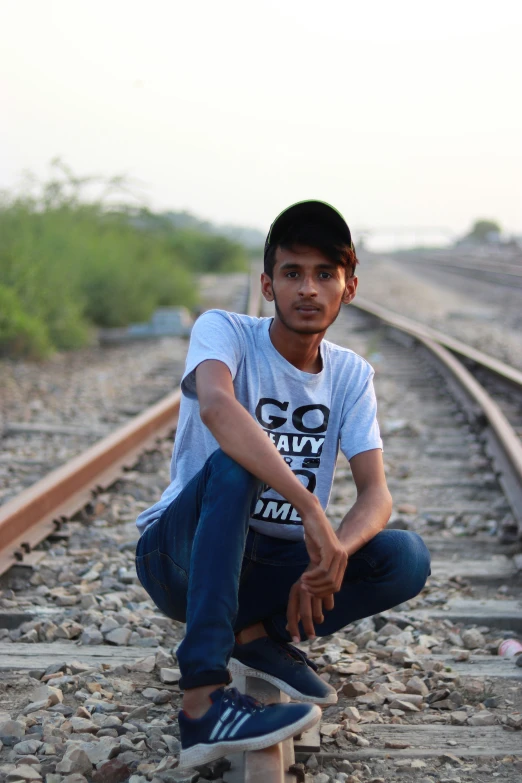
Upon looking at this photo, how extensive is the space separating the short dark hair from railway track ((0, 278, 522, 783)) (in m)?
1.27

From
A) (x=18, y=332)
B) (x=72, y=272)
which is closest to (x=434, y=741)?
(x=18, y=332)

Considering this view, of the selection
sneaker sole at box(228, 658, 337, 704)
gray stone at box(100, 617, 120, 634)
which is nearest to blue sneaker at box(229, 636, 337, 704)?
sneaker sole at box(228, 658, 337, 704)

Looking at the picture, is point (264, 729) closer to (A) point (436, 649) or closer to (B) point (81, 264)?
(A) point (436, 649)

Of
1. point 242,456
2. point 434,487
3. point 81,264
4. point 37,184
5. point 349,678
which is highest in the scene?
point 37,184

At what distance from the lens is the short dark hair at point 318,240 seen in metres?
2.54

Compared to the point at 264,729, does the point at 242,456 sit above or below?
above

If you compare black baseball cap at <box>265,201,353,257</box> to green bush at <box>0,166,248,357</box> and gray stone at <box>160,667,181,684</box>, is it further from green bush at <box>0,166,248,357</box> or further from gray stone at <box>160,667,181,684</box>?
green bush at <box>0,166,248,357</box>

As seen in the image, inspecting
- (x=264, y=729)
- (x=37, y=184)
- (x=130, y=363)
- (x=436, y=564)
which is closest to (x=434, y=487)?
(x=436, y=564)

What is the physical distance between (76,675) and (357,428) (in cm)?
111

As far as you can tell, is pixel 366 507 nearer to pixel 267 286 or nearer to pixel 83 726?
pixel 267 286

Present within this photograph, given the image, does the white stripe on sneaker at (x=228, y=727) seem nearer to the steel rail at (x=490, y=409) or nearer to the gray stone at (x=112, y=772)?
the gray stone at (x=112, y=772)

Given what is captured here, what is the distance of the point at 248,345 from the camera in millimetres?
2650

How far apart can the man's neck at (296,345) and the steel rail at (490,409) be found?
1.86 m

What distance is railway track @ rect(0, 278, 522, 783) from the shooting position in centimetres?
229
